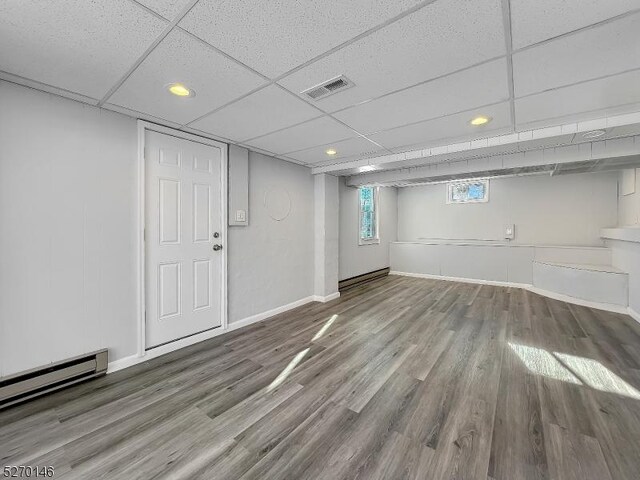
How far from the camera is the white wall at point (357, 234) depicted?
226 inches

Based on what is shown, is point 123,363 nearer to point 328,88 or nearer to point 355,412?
point 355,412

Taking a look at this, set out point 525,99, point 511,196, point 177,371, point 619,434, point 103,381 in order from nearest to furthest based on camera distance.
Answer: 1. point 619,434
2. point 525,99
3. point 103,381
4. point 177,371
5. point 511,196

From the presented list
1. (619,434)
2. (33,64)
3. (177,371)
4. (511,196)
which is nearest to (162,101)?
(33,64)

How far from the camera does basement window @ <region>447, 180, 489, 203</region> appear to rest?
6.56 metres

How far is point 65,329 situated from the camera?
221cm

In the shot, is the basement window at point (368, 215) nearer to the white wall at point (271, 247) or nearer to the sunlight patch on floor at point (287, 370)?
the white wall at point (271, 247)

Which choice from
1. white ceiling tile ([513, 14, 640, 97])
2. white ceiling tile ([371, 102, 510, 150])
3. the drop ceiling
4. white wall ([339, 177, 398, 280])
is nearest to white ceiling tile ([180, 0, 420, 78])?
the drop ceiling

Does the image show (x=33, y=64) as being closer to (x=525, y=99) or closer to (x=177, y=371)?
(x=177, y=371)

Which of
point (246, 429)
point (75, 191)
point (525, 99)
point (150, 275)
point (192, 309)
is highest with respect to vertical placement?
point (525, 99)

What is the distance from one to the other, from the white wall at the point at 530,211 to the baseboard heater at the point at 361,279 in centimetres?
152

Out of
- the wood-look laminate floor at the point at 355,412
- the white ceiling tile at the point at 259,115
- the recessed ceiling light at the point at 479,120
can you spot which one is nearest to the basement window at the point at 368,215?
the wood-look laminate floor at the point at 355,412

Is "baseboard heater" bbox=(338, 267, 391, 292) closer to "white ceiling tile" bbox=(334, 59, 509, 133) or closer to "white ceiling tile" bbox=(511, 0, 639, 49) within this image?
"white ceiling tile" bbox=(334, 59, 509, 133)

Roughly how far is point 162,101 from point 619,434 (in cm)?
409

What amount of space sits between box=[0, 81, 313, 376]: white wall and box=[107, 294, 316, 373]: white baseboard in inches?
3.2
